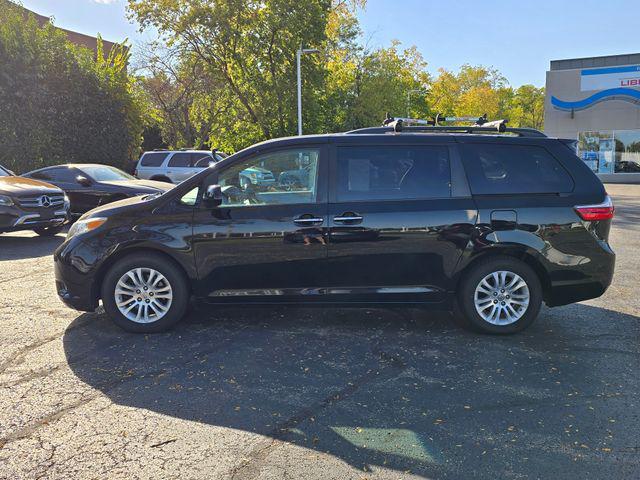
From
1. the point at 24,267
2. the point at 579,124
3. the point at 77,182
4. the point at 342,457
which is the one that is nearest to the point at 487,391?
the point at 342,457

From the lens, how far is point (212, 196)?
4891 mm

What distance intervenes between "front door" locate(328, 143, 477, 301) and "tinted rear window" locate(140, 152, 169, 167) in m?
14.2

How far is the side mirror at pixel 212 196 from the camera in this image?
488 centimetres

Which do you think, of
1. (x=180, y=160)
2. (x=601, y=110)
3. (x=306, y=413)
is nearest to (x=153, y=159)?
(x=180, y=160)

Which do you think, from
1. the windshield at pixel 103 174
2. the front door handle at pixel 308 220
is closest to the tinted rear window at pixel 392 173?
the front door handle at pixel 308 220

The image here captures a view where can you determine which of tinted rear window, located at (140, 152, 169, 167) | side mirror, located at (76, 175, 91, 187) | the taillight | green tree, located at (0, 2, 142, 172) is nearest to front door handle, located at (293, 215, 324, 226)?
the taillight

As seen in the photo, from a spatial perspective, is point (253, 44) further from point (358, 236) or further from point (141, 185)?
point (358, 236)

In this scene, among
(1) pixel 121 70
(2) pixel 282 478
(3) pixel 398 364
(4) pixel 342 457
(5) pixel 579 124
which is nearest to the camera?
(2) pixel 282 478

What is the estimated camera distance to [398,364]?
172 inches

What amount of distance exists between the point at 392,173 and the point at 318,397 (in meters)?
2.25

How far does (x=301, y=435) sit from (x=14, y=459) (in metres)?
1.64

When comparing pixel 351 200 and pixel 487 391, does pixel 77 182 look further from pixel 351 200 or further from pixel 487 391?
pixel 487 391

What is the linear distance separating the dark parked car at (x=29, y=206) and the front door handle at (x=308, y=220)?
293 inches

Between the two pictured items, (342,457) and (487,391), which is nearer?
(342,457)
